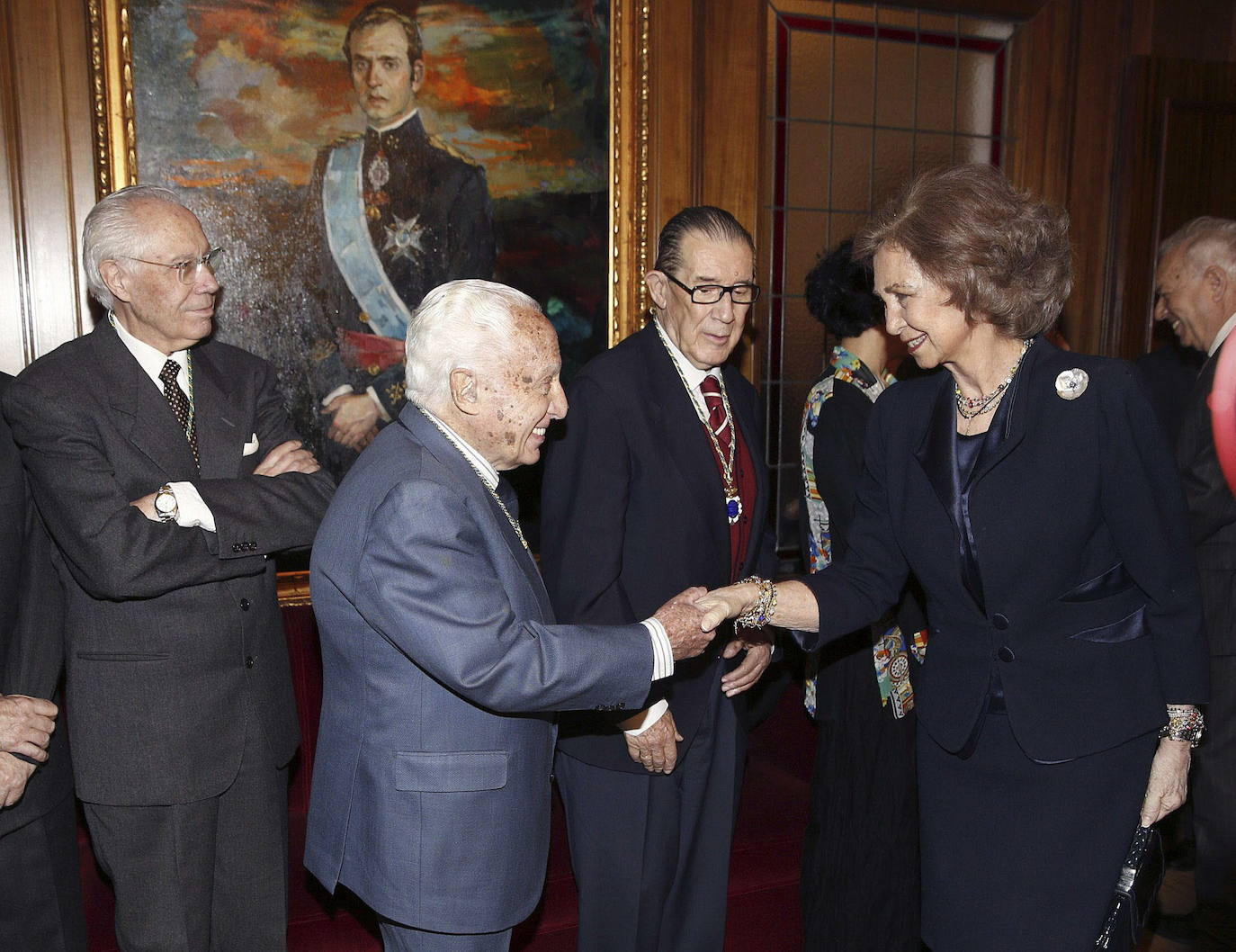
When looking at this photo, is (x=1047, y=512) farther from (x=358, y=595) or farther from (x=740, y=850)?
(x=740, y=850)

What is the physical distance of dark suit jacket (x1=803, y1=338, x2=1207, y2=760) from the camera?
2.00 metres

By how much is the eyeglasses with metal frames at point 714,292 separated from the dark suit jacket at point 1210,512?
4.86 ft

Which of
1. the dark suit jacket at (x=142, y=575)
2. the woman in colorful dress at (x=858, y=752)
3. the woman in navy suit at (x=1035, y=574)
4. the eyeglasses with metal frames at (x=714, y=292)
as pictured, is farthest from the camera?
the woman in colorful dress at (x=858, y=752)

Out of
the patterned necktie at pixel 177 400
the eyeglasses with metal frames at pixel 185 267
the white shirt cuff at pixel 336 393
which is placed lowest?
the white shirt cuff at pixel 336 393

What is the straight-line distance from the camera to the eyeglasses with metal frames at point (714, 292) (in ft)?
8.73

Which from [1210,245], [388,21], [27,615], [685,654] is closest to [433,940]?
[685,654]

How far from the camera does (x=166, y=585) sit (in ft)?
7.62

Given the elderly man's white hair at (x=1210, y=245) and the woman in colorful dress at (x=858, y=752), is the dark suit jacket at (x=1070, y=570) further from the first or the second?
the elderly man's white hair at (x=1210, y=245)

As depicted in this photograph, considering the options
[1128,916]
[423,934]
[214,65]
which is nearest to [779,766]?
[1128,916]

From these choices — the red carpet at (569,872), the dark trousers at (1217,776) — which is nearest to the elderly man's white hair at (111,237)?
the red carpet at (569,872)

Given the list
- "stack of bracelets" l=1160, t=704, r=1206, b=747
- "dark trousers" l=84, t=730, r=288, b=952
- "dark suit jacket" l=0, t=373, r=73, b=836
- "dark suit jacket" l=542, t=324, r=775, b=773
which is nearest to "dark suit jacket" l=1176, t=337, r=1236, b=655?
"stack of bracelets" l=1160, t=704, r=1206, b=747

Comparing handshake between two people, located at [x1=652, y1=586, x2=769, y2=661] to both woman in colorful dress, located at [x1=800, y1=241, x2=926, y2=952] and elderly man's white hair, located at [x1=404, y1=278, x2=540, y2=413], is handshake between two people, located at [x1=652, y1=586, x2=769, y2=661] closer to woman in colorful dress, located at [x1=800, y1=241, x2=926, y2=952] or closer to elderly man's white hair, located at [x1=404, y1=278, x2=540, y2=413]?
elderly man's white hair, located at [x1=404, y1=278, x2=540, y2=413]

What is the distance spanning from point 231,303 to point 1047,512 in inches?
116

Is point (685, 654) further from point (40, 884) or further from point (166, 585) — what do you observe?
point (40, 884)
